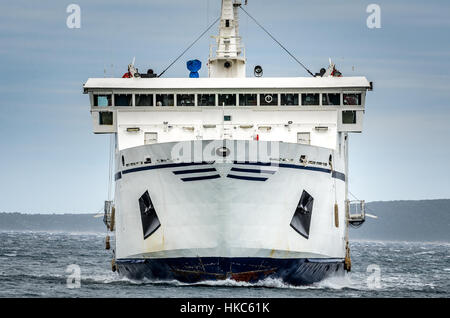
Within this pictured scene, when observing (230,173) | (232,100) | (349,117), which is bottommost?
(230,173)

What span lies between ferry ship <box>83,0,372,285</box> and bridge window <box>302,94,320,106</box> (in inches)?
1.3

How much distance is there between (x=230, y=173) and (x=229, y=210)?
3.44 ft

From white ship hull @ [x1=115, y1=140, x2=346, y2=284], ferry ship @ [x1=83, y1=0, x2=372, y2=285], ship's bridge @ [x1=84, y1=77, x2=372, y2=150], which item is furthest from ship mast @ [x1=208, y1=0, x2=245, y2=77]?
white ship hull @ [x1=115, y1=140, x2=346, y2=284]

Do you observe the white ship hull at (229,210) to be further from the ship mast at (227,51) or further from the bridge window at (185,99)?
the ship mast at (227,51)

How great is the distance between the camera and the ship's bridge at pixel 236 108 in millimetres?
34562

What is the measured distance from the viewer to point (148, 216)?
103 feet

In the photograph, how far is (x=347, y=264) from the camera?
117 ft

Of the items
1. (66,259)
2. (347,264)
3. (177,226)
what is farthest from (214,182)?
(66,259)

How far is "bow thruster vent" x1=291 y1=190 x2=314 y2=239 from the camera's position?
101 ft

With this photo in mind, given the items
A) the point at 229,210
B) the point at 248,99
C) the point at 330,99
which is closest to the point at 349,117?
the point at 330,99

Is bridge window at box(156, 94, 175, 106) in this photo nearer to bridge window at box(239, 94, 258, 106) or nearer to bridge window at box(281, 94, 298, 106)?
bridge window at box(239, 94, 258, 106)

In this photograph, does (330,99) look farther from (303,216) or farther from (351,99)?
(303,216)

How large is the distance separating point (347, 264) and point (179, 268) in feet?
23.6
